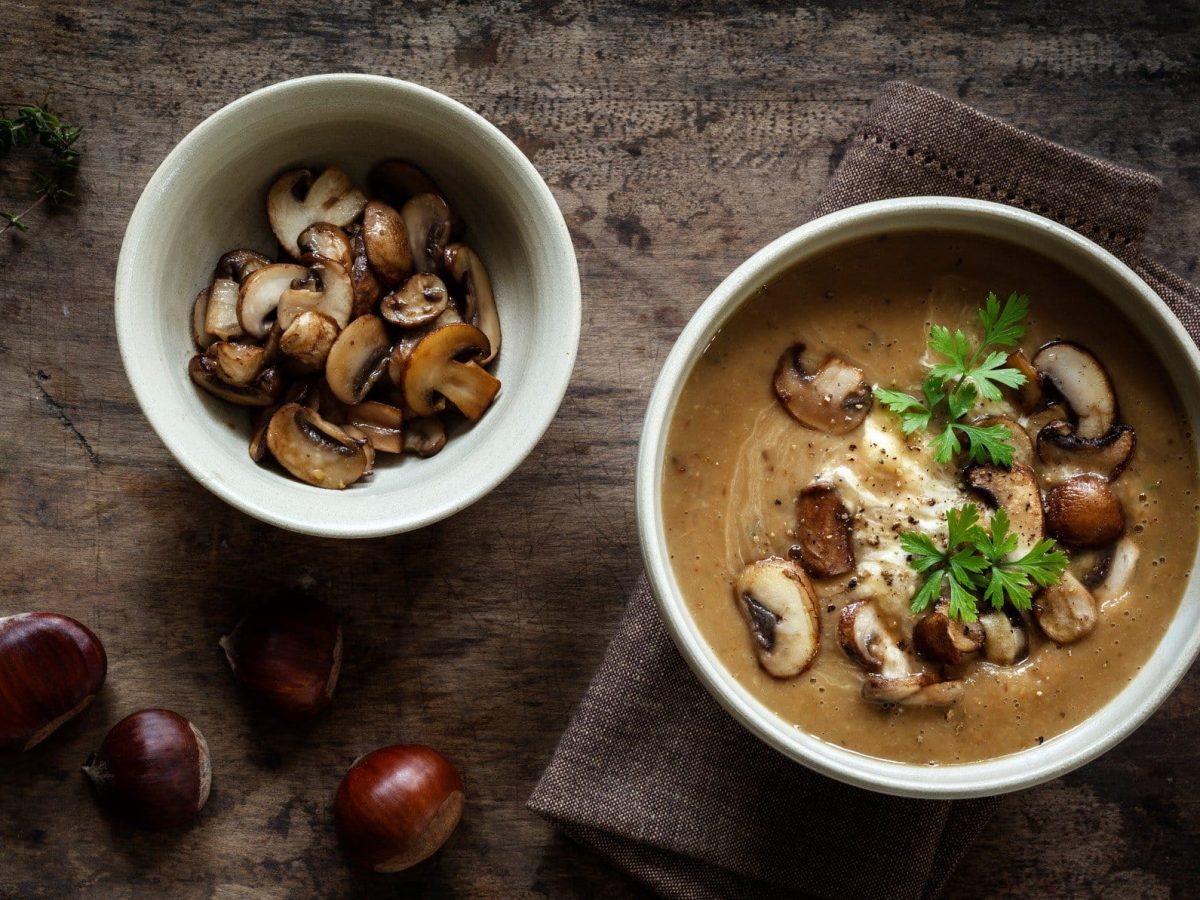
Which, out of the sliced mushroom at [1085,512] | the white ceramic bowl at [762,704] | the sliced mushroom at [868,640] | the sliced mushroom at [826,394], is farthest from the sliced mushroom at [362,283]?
the sliced mushroom at [1085,512]

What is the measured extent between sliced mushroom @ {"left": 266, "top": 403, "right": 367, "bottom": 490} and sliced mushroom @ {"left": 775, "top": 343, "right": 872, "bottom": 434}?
793 millimetres

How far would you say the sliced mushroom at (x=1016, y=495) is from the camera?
1.83 metres

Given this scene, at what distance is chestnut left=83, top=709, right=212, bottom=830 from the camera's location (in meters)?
2.14

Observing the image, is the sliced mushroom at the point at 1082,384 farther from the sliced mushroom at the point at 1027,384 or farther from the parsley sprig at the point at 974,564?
the parsley sprig at the point at 974,564

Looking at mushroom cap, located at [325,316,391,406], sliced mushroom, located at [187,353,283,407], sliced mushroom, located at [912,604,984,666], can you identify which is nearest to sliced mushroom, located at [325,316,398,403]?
mushroom cap, located at [325,316,391,406]

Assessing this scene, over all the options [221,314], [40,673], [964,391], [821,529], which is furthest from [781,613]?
[40,673]

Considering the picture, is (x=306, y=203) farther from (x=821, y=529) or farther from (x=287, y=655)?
(x=821, y=529)

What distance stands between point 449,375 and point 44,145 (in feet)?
3.42

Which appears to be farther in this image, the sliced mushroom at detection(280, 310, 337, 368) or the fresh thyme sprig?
the fresh thyme sprig

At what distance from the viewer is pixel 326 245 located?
1.99 m

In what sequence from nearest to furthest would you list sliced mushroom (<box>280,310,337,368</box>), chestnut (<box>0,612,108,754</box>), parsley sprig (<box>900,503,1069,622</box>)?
parsley sprig (<box>900,503,1069,622</box>) → sliced mushroom (<box>280,310,337,368</box>) → chestnut (<box>0,612,108,754</box>)

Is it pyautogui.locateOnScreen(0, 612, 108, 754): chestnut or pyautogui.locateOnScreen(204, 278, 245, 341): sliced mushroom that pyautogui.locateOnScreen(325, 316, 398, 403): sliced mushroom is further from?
pyautogui.locateOnScreen(0, 612, 108, 754): chestnut

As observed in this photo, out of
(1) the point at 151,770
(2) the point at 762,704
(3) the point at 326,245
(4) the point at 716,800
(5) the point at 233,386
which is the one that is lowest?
(1) the point at 151,770

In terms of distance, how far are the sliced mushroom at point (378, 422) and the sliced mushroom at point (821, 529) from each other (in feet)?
2.52
